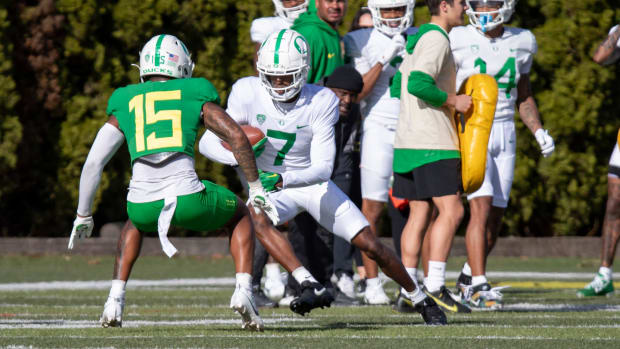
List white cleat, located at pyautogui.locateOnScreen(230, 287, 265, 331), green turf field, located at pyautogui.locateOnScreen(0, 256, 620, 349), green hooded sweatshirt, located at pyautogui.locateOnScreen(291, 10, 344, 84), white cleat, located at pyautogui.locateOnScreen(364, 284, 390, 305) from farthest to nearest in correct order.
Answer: white cleat, located at pyautogui.locateOnScreen(364, 284, 390, 305), green hooded sweatshirt, located at pyautogui.locateOnScreen(291, 10, 344, 84), white cleat, located at pyautogui.locateOnScreen(230, 287, 265, 331), green turf field, located at pyautogui.locateOnScreen(0, 256, 620, 349)

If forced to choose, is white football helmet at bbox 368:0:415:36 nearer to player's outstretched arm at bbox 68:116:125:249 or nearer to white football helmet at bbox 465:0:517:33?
white football helmet at bbox 465:0:517:33

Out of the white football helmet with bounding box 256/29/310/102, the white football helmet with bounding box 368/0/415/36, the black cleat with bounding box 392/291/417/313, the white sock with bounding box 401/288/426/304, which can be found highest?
the white football helmet with bounding box 256/29/310/102

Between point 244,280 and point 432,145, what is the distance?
211 centimetres

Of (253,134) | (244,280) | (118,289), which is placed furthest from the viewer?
(253,134)

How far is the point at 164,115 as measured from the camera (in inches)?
251

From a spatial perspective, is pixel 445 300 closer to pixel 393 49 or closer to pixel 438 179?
pixel 438 179

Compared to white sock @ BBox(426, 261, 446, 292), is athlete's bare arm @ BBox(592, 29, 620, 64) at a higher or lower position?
higher

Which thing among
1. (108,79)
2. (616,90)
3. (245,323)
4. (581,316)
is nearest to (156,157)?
(245,323)

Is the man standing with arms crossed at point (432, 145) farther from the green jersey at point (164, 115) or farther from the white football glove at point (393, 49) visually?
the green jersey at point (164, 115)

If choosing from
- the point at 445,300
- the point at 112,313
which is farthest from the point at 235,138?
the point at 445,300

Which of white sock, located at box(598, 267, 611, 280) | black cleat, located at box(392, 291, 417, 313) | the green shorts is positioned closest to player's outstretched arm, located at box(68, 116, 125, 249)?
the green shorts

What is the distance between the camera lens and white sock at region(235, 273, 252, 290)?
20.7ft

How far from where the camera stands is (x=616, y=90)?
15164mm

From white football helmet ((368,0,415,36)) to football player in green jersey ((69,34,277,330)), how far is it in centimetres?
315
